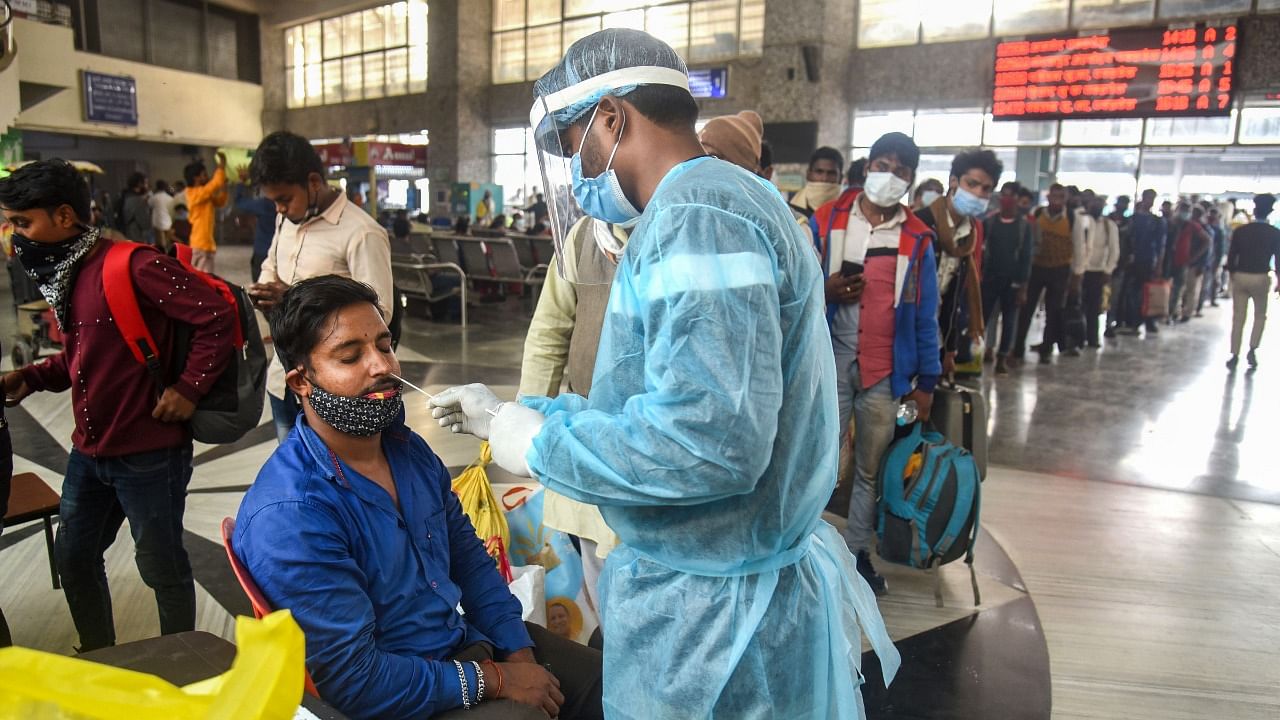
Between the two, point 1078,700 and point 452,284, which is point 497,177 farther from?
point 1078,700

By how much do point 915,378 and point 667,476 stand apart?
7.82 feet

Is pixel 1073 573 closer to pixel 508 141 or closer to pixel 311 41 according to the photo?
pixel 508 141

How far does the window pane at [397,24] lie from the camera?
65.6 feet

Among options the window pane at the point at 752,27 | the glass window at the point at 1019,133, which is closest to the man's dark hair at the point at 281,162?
the glass window at the point at 1019,133

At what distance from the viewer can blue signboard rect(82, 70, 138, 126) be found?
19859 millimetres

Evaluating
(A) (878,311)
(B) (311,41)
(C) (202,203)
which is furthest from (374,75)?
(A) (878,311)

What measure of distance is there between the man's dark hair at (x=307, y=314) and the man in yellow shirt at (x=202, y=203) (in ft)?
25.3

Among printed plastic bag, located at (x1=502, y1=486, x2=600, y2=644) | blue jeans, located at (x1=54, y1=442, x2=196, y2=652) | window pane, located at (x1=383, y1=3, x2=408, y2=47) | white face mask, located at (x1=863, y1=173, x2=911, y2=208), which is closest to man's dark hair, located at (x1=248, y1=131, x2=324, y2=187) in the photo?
blue jeans, located at (x1=54, y1=442, x2=196, y2=652)

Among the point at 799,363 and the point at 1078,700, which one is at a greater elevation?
the point at 799,363

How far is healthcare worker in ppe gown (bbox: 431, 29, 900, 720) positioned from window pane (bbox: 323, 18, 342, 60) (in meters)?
23.4

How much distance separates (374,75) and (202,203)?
13603 mm

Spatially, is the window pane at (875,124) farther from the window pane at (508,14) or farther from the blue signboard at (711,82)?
the window pane at (508,14)

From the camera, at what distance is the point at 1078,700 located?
2.56 metres

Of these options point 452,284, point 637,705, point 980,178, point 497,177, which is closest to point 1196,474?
point 980,178
